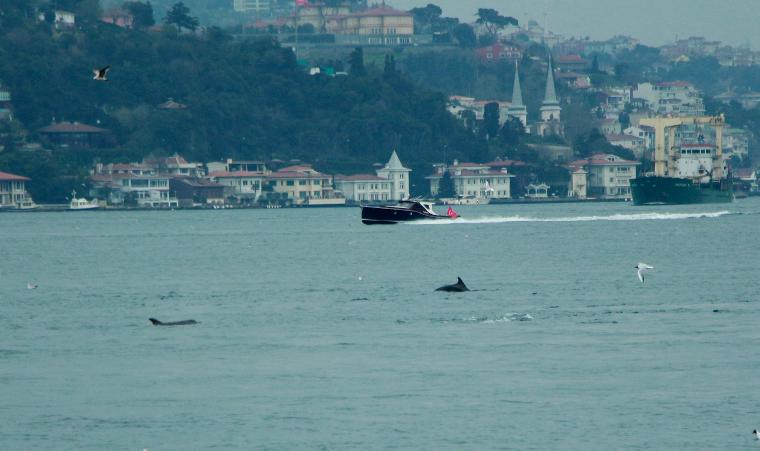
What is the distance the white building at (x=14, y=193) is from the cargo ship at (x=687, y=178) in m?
57.9

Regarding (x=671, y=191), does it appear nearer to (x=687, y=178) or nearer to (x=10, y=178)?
(x=687, y=178)

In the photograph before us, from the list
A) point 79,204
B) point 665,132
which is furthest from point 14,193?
point 665,132

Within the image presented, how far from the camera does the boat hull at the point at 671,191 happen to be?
16450 cm

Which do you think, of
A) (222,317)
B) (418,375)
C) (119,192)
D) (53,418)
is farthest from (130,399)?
(119,192)

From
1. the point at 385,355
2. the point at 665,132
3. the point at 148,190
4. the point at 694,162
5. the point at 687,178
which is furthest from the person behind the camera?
the point at 148,190

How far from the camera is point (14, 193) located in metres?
186

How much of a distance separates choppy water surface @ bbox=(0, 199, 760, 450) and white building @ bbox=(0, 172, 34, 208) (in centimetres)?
10749

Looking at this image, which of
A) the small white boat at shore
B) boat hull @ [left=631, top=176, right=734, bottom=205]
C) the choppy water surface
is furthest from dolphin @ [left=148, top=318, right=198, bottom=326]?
the small white boat at shore

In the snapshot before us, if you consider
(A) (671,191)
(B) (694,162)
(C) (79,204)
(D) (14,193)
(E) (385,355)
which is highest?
(B) (694,162)

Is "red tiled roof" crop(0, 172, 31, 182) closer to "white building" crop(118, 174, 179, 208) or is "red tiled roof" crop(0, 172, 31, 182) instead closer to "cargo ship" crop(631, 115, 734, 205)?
"white building" crop(118, 174, 179, 208)

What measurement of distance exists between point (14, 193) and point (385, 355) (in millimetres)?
148392

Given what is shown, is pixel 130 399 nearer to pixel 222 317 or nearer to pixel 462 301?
pixel 222 317

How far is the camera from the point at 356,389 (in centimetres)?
3709

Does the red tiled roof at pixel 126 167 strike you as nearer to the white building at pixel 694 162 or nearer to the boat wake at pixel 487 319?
the white building at pixel 694 162
